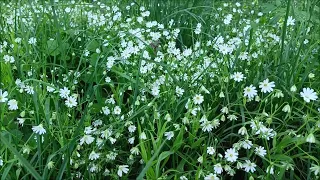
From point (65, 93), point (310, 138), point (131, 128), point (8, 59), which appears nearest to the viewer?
point (310, 138)

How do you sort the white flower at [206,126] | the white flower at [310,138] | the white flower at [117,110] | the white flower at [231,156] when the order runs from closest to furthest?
the white flower at [310,138] → the white flower at [231,156] → the white flower at [206,126] → the white flower at [117,110]

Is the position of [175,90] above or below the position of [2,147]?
above

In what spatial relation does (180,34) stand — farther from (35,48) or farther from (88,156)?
(88,156)

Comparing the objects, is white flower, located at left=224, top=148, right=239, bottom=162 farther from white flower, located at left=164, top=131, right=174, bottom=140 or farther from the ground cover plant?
white flower, located at left=164, top=131, right=174, bottom=140

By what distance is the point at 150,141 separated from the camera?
170 cm

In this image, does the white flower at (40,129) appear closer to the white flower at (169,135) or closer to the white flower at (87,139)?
the white flower at (87,139)

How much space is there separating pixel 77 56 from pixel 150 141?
3.31 ft

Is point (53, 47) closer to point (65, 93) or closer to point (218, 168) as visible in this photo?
point (65, 93)

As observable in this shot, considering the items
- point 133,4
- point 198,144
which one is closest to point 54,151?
point 198,144

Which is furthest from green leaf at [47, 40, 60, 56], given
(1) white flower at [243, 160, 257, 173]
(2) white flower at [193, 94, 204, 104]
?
(1) white flower at [243, 160, 257, 173]

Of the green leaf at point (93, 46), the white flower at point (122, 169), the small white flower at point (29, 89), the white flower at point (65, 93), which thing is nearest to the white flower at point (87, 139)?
the white flower at point (122, 169)

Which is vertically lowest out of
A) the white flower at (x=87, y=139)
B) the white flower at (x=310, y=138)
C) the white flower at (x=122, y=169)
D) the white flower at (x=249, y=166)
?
the white flower at (x=122, y=169)

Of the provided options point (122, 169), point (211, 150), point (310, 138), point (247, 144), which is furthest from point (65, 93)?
point (310, 138)

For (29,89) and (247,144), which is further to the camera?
(29,89)
